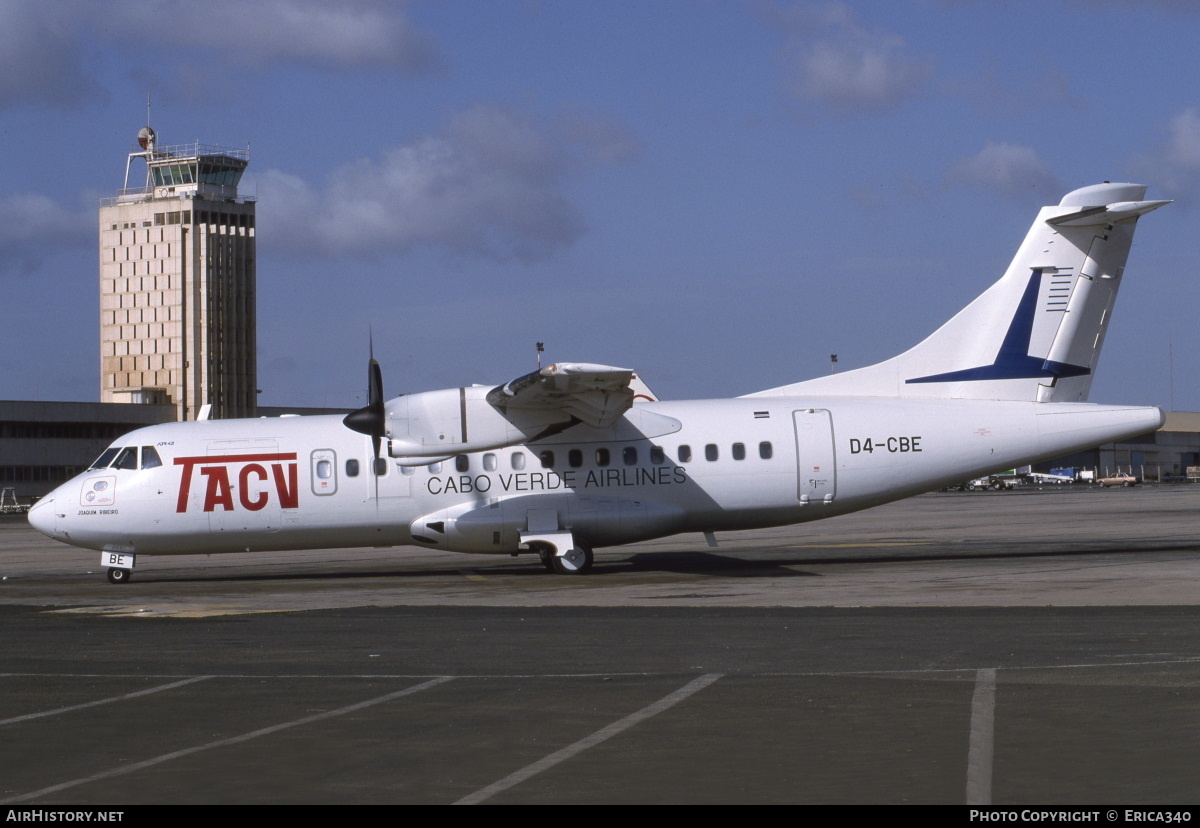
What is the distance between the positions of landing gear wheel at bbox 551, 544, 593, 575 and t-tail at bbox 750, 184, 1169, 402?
25.2ft

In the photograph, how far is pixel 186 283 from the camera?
418 ft

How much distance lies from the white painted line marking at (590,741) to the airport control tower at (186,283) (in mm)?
117385

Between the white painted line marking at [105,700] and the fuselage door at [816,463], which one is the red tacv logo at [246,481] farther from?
the white painted line marking at [105,700]

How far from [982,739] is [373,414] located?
54.0 feet

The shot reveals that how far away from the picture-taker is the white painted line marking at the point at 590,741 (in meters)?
7.66

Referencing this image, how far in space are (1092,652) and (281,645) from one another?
8.69 meters

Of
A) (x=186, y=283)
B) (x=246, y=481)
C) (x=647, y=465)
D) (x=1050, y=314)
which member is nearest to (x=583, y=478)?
(x=647, y=465)

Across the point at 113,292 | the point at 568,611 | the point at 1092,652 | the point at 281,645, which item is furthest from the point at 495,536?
the point at 113,292

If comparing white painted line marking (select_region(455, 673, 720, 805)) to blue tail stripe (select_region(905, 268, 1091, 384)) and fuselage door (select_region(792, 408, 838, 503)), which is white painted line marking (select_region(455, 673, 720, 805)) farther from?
blue tail stripe (select_region(905, 268, 1091, 384))

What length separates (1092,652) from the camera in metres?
12.8

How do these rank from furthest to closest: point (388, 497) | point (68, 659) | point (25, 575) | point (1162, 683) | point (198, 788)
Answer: point (25, 575)
point (388, 497)
point (68, 659)
point (1162, 683)
point (198, 788)

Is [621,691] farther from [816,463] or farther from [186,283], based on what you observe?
A: [186,283]

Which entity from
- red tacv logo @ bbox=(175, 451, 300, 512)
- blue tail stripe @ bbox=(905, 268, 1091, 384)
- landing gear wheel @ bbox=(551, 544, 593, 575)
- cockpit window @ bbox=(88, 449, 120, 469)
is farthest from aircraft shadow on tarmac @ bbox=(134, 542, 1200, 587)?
blue tail stripe @ bbox=(905, 268, 1091, 384)
